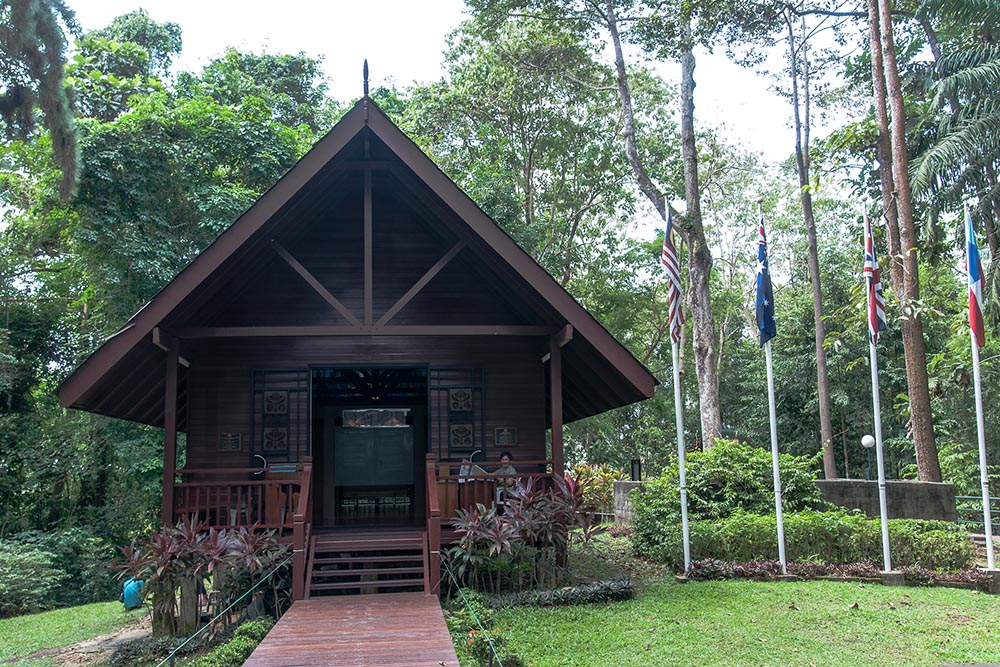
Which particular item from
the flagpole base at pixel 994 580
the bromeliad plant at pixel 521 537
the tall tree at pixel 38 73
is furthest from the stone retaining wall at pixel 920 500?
the tall tree at pixel 38 73

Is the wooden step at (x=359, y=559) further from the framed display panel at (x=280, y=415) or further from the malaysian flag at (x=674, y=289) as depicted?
the malaysian flag at (x=674, y=289)

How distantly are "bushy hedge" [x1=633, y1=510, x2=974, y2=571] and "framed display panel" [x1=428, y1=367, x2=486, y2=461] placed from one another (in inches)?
128

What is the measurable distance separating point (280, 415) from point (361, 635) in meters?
5.36

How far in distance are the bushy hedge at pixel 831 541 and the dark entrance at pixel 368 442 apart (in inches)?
186

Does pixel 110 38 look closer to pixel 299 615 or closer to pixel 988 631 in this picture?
pixel 299 615

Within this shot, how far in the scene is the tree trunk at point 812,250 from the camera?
77.4 feet

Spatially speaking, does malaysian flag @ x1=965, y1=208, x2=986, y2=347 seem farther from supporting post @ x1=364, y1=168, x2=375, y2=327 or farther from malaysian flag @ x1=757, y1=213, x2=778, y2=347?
supporting post @ x1=364, y1=168, x2=375, y2=327

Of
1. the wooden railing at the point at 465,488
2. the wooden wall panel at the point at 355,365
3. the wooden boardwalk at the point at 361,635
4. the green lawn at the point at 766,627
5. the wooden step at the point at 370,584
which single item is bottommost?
the green lawn at the point at 766,627

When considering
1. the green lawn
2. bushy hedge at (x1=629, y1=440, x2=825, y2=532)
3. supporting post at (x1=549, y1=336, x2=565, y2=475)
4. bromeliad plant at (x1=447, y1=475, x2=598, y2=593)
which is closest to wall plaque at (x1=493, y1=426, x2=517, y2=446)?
supporting post at (x1=549, y1=336, x2=565, y2=475)

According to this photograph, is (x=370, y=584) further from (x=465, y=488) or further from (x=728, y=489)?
(x=728, y=489)

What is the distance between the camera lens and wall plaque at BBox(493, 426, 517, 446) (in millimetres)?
12281

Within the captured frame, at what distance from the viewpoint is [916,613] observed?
8609mm

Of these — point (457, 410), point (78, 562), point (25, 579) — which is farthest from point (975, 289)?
point (78, 562)

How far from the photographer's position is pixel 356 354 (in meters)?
12.1
